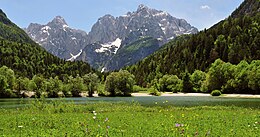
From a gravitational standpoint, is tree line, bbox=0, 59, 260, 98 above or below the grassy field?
above

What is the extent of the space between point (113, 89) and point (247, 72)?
6487 cm

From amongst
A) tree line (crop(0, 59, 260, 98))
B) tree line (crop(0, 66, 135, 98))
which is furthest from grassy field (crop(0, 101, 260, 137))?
tree line (crop(0, 66, 135, 98))

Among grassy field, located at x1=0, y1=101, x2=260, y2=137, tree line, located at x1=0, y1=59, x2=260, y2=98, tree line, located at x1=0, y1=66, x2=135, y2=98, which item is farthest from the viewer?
tree line, located at x1=0, y1=66, x2=135, y2=98

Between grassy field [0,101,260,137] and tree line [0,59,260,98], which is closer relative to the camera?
grassy field [0,101,260,137]

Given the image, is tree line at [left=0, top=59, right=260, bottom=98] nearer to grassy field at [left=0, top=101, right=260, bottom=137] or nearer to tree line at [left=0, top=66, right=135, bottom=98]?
tree line at [left=0, top=66, right=135, bottom=98]

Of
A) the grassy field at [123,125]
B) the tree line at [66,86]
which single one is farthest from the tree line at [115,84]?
the grassy field at [123,125]

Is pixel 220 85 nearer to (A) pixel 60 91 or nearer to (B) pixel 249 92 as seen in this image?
(B) pixel 249 92

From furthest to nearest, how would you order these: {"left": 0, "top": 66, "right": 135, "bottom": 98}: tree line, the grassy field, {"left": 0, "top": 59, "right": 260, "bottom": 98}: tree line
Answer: {"left": 0, "top": 66, "right": 135, "bottom": 98}: tree line, {"left": 0, "top": 59, "right": 260, "bottom": 98}: tree line, the grassy field

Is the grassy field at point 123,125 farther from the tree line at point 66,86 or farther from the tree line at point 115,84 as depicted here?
the tree line at point 66,86

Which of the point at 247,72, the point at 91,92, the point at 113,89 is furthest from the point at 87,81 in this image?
the point at 247,72

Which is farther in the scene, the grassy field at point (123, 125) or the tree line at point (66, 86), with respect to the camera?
the tree line at point (66, 86)

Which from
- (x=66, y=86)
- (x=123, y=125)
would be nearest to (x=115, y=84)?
Result: (x=66, y=86)

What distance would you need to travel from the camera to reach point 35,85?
160 meters

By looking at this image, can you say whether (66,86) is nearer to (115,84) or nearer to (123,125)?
(115,84)
